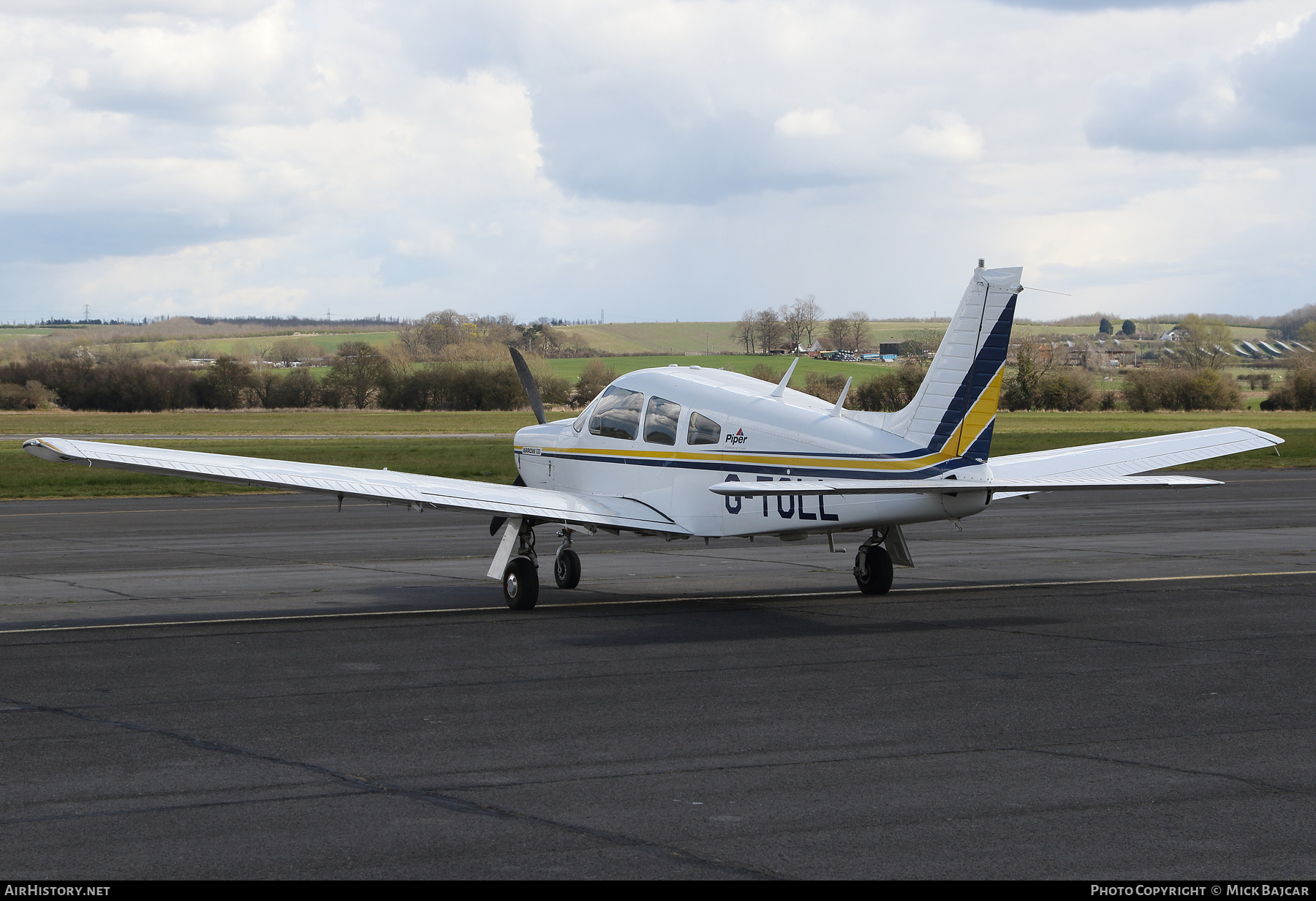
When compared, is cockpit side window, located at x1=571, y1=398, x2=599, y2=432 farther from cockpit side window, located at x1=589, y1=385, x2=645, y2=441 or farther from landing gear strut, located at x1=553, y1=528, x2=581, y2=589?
landing gear strut, located at x1=553, y1=528, x2=581, y2=589

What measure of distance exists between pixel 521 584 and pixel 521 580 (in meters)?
0.05

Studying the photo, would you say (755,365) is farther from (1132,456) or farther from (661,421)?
(661,421)

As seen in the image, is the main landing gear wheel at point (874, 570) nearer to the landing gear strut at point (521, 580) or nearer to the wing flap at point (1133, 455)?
the wing flap at point (1133, 455)

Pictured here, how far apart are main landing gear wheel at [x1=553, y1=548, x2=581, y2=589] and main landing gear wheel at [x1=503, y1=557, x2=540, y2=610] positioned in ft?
5.62

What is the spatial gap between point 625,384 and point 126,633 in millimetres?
6187

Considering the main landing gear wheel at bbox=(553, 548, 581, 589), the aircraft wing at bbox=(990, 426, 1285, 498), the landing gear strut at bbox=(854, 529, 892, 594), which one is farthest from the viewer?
the main landing gear wheel at bbox=(553, 548, 581, 589)

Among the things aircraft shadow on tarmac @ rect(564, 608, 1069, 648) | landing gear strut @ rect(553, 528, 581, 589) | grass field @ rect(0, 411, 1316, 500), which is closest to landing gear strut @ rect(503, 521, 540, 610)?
aircraft shadow on tarmac @ rect(564, 608, 1069, 648)

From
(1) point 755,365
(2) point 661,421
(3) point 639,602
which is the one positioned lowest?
(3) point 639,602

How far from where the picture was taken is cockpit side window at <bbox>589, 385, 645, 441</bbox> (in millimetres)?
15594

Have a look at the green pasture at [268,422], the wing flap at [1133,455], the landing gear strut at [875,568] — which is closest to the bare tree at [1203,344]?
the green pasture at [268,422]

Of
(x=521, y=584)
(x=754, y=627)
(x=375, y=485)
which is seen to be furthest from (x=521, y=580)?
(x=754, y=627)

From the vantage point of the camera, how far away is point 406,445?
54969 millimetres
